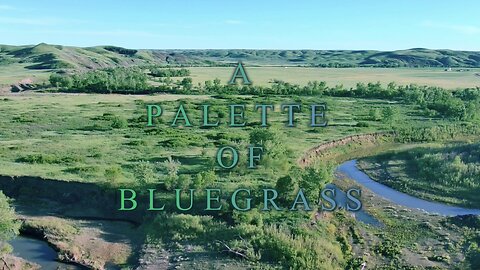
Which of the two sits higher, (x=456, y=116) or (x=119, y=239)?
(x=456, y=116)

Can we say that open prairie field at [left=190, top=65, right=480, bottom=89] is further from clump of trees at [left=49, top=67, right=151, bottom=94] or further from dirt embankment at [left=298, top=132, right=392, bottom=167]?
dirt embankment at [left=298, top=132, right=392, bottom=167]

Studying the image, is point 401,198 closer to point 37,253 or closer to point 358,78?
point 37,253

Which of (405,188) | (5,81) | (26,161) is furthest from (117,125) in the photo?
(5,81)

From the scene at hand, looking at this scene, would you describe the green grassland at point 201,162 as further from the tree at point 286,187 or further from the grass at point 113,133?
the tree at point 286,187

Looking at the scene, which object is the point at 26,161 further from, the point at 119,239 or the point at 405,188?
the point at 405,188

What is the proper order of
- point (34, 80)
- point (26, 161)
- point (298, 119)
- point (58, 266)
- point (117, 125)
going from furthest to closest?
point (34, 80) < point (298, 119) < point (117, 125) < point (26, 161) < point (58, 266)

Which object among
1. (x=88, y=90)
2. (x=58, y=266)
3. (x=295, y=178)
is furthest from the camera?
(x=88, y=90)

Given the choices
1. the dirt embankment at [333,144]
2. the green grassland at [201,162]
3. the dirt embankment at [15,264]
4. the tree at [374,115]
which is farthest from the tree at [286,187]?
the tree at [374,115]
